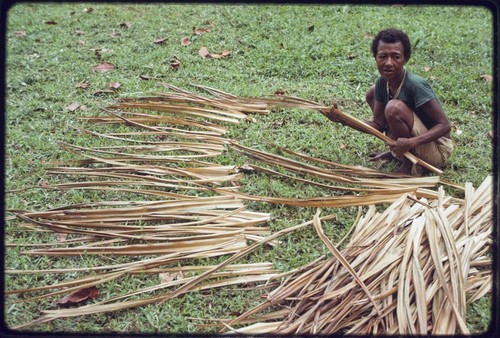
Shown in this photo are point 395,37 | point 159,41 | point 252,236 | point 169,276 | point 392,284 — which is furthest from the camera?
point 159,41

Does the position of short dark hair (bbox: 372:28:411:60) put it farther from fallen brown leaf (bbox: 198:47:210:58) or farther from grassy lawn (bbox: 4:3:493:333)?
fallen brown leaf (bbox: 198:47:210:58)

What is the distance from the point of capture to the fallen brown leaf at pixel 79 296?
1.87 meters

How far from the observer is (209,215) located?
225 cm

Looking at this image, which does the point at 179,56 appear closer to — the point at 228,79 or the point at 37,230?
the point at 228,79

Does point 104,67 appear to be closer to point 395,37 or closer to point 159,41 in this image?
point 159,41

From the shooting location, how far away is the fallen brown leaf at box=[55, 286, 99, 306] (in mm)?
1873

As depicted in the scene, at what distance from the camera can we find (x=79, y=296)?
1.90 meters

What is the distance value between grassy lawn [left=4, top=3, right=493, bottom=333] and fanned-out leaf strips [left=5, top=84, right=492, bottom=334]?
6cm

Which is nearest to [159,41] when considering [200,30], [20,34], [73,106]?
[200,30]

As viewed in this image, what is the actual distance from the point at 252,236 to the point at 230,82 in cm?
175

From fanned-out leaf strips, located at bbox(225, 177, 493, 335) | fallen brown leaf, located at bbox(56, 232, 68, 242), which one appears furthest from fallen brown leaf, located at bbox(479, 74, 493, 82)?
fallen brown leaf, located at bbox(56, 232, 68, 242)

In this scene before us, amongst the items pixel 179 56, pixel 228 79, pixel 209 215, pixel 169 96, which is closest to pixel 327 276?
pixel 209 215

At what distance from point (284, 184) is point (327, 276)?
0.79 meters

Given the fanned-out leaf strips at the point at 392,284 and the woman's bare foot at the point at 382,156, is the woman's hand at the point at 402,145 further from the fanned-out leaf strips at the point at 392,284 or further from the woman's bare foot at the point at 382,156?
the fanned-out leaf strips at the point at 392,284
